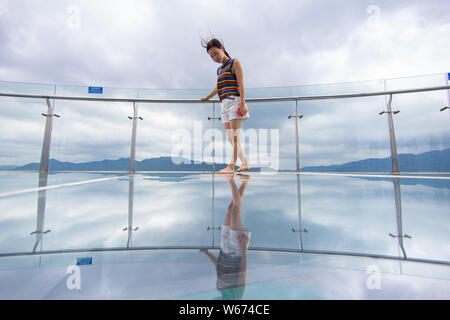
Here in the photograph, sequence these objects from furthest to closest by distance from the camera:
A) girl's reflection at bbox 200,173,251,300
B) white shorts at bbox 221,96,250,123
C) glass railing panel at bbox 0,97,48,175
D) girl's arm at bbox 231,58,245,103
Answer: glass railing panel at bbox 0,97,48,175 → white shorts at bbox 221,96,250,123 → girl's arm at bbox 231,58,245,103 → girl's reflection at bbox 200,173,251,300

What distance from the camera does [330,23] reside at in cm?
654

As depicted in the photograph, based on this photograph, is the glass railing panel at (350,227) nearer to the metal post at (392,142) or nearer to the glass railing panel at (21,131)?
the metal post at (392,142)

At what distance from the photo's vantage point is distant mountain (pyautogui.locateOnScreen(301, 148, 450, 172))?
9.48 ft

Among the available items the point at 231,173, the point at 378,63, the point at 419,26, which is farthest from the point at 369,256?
the point at 419,26

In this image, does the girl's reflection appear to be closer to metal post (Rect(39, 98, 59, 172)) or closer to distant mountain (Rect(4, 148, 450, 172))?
distant mountain (Rect(4, 148, 450, 172))

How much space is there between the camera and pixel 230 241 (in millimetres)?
301

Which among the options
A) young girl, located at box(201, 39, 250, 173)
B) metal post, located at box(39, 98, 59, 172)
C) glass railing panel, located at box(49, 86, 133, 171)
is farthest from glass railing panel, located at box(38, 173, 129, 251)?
metal post, located at box(39, 98, 59, 172)

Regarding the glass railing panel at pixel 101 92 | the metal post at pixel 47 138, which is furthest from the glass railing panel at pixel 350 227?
the metal post at pixel 47 138

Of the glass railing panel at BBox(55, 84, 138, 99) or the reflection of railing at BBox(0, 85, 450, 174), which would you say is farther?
the glass railing panel at BBox(55, 84, 138, 99)

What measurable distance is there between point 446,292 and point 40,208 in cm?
81

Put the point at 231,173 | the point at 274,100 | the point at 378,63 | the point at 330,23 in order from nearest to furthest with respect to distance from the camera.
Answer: the point at 231,173, the point at 274,100, the point at 378,63, the point at 330,23

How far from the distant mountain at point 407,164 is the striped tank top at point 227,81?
1985 millimetres

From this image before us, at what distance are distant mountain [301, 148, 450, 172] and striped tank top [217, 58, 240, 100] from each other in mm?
1985
